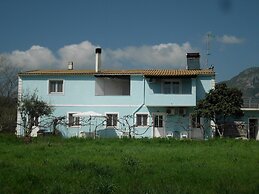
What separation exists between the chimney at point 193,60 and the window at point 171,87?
355 centimetres

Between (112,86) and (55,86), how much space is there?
17.6 feet

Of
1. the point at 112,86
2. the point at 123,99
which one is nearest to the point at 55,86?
the point at 112,86

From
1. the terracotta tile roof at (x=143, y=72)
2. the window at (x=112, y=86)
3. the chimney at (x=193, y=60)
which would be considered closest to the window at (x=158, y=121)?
the window at (x=112, y=86)

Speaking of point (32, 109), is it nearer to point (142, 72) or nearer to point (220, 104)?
point (142, 72)

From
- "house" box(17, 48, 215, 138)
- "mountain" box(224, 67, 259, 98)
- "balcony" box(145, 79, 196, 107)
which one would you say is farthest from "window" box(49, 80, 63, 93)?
"mountain" box(224, 67, 259, 98)

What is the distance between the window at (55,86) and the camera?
4100 centimetres

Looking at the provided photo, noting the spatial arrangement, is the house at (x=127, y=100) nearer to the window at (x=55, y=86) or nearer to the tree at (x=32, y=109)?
the window at (x=55, y=86)

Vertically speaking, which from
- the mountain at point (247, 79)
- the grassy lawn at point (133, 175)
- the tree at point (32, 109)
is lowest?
the grassy lawn at point (133, 175)

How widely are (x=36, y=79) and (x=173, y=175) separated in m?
30.6

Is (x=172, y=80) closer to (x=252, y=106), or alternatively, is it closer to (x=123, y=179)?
(x=252, y=106)

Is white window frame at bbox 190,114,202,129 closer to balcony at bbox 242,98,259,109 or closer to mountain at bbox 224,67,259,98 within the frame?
balcony at bbox 242,98,259,109

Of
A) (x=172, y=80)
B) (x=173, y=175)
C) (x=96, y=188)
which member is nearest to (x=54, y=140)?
(x=172, y=80)

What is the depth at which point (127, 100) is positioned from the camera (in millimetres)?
39781

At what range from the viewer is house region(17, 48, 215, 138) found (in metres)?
38.5
